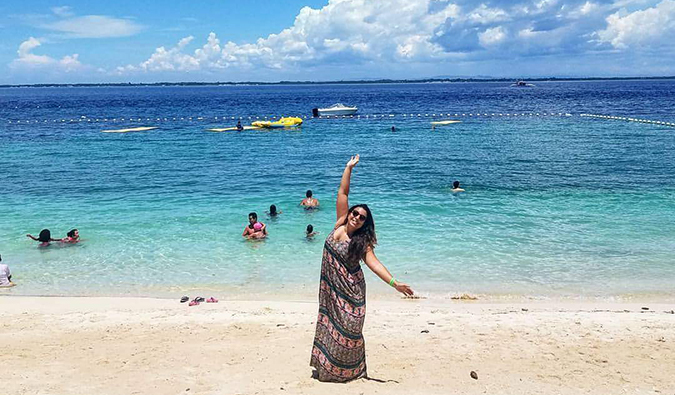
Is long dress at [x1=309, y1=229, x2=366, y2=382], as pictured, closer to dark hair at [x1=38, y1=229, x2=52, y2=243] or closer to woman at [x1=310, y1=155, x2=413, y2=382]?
woman at [x1=310, y1=155, x2=413, y2=382]

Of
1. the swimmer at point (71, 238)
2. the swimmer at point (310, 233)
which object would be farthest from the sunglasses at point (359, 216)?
the swimmer at point (71, 238)

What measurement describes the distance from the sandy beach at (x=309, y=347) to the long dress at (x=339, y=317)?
21cm

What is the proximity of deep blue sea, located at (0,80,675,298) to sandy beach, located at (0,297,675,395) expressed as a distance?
150cm

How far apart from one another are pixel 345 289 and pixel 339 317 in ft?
1.17

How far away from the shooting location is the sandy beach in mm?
6504

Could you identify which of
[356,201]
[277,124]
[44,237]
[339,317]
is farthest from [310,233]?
[277,124]

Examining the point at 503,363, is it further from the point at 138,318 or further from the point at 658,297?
the point at 138,318

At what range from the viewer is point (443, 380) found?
6641 millimetres

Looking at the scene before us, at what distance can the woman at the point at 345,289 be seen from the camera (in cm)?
516

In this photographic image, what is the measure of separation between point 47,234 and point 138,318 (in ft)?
21.3

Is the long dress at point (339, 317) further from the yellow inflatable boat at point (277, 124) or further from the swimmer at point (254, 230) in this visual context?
the yellow inflatable boat at point (277, 124)

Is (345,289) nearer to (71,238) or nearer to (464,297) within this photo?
(464,297)

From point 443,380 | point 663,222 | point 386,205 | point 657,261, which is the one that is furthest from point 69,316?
point 663,222

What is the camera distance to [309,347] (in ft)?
25.5
